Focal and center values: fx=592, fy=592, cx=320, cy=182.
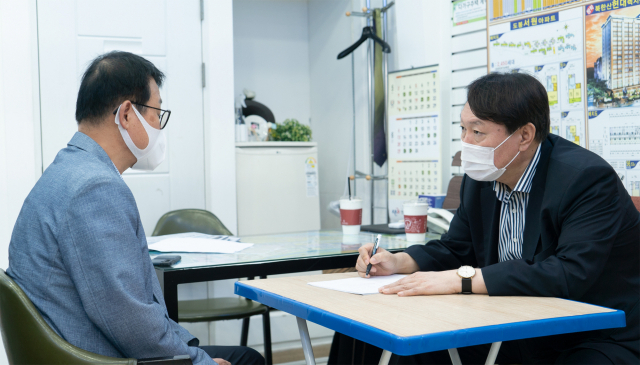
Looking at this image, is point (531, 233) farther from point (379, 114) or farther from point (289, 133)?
point (289, 133)

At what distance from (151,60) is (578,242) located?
9.34 ft

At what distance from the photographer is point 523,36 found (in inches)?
117

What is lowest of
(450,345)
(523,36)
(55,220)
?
(450,345)

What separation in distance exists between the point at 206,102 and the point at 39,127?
0.96m

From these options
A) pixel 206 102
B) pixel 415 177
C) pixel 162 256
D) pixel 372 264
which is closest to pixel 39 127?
pixel 206 102

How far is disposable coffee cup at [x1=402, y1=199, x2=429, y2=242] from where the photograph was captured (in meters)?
2.40

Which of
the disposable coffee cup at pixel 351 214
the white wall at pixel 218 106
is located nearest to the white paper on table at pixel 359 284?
the disposable coffee cup at pixel 351 214

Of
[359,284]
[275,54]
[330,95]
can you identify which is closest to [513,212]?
[359,284]

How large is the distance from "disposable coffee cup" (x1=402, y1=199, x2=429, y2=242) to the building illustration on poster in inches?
38.7

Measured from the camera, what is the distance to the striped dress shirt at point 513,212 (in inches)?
70.6

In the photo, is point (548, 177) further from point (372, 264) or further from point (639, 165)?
point (639, 165)

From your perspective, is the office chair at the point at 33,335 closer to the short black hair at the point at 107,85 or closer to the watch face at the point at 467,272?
the short black hair at the point at 107,85

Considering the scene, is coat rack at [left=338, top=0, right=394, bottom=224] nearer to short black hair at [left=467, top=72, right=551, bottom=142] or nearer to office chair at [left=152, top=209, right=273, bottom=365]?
office chair at [left=152, top=209, right=273, bottom=365]

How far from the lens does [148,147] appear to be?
1.71 meters
